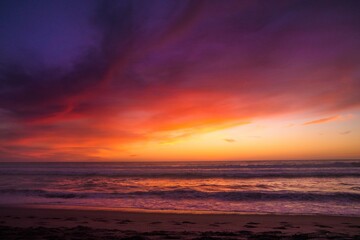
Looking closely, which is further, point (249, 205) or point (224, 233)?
point (249, 205)

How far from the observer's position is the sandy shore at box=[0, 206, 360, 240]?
8.43 m

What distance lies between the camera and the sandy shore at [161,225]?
8.43 meters

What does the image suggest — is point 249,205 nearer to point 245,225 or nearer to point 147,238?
point 245,225

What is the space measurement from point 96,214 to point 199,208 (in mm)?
5440

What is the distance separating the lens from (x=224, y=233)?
28.9ft

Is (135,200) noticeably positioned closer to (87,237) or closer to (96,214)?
(96,214)

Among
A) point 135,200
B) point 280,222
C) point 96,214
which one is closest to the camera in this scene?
point 280,222

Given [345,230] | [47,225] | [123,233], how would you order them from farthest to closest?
[47,225]
[345,230]
[123,233]

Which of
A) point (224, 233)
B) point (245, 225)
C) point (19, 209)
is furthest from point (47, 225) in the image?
point (245, 225)

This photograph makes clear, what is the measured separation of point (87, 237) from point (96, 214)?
16.1ft

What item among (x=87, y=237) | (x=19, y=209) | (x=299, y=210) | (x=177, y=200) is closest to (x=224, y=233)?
(x=87, y=237)

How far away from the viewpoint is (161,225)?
10.2 m

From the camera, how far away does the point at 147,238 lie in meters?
8.04

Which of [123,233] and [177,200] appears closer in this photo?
[123,233]
